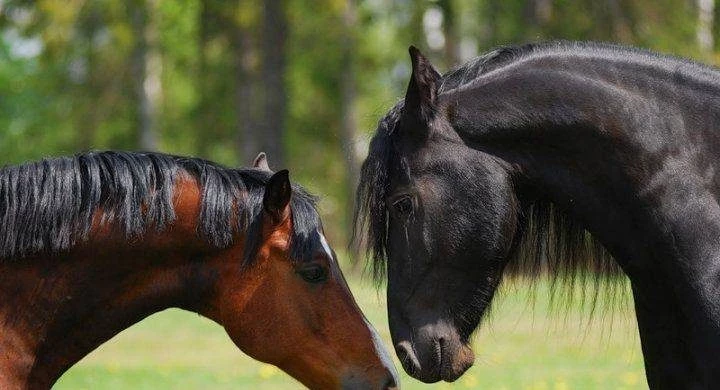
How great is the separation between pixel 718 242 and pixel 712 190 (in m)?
0.18

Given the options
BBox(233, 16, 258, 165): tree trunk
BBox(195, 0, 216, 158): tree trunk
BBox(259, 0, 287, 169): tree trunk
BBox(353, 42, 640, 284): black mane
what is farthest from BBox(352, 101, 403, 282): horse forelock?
BBox(195, 0, 216, 158): tree trunk

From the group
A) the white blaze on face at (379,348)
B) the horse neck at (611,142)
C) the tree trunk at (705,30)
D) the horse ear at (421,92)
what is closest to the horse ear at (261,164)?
the white blaze on face at (379,348)

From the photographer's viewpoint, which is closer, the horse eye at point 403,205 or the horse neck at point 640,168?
the horse neck at point 640,168

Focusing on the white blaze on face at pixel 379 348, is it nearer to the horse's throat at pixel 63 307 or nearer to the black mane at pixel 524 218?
the black mane at pixel 524 218

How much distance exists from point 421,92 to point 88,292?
1.37m

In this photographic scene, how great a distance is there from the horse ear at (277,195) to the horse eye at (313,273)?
0.66 ft

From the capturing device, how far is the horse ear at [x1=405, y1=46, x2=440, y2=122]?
4512 mm

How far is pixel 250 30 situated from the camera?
31797 millimetres

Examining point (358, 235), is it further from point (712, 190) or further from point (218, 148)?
point (218, 148)

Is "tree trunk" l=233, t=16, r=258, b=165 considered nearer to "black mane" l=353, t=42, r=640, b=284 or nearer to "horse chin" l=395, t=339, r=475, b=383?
"black mane" l=353, t=42, r=640, b=284

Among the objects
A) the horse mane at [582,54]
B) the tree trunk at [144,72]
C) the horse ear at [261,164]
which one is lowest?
the tree trunk at [144,72]

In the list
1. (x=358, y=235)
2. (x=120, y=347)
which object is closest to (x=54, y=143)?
(x=120, y=347)

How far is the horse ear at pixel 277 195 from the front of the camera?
4.59m

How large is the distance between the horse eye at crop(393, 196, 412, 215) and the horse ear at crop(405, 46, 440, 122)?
0.29 m
